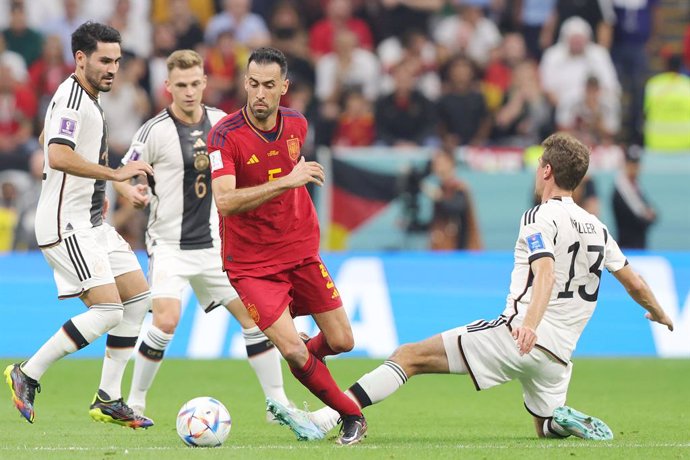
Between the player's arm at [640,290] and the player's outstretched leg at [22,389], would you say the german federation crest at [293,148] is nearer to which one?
the player's arm at [640,290]

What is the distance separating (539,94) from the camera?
18.1m

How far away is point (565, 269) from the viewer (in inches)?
298

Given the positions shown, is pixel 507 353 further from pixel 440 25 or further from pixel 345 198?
pixel 440 25

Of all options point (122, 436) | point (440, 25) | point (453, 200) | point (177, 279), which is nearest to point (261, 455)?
point (122, 436)

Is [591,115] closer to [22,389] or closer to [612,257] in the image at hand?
[612,257]

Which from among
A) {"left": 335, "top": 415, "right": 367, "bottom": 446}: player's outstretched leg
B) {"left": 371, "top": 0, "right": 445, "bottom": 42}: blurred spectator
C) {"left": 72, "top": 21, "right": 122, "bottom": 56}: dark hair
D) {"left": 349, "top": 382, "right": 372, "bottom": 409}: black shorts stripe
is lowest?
{"left": 335, "top": 415, "right": 367, "bottom": 446}: player's outstretched leg

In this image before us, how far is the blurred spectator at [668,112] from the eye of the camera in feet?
58.8

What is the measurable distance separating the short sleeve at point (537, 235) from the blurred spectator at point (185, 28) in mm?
11788

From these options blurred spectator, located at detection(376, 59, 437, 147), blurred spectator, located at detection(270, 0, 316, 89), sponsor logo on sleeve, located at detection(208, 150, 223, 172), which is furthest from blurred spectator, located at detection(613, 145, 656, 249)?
sponsor logo on sleeve, located at detection(208, 150, 223, 172)

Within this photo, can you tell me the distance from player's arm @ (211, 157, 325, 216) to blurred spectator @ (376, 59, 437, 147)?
10212 millimetres

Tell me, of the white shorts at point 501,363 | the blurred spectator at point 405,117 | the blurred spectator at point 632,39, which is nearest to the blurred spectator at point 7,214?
the blurred spectator at point 405,117

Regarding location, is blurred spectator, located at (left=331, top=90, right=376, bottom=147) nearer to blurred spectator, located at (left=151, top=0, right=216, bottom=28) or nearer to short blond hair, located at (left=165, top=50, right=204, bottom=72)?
blurred spectator, located at (left=151, top=0, right=216, bottom=28)

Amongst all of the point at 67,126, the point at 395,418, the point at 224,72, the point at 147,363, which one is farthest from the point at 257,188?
the point at 224,72

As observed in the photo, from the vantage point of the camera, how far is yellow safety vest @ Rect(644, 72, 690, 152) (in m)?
17.9
